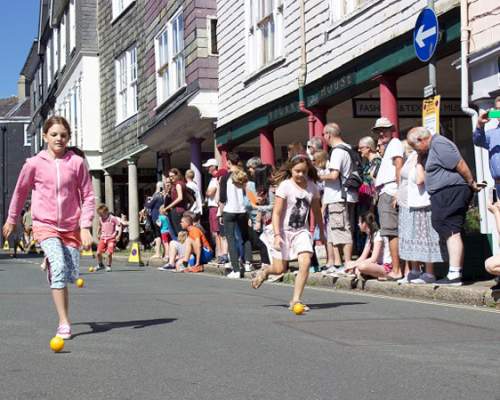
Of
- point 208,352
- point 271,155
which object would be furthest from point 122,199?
point 208,352

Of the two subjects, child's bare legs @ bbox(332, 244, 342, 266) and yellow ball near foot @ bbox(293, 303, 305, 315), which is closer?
yellow ball near foot @ bbox(293, 303, 305, 315)

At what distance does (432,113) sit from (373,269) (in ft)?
6.39

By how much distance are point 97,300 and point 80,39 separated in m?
23.3

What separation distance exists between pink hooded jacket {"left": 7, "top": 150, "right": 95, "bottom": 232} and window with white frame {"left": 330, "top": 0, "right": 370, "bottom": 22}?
28.4ft

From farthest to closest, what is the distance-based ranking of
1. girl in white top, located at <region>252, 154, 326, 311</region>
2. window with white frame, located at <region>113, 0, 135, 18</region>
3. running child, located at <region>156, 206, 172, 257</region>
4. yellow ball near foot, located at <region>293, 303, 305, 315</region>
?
window with white frame, located at <region>113, 0, 135, 18</region>, running child, located at <region>156, 206, 172, 257</region>, girl in white top, located at <region>252, 154, 326, 311</region>, yellow ball near foot, located at <region>293, 303, 305, 315</region>

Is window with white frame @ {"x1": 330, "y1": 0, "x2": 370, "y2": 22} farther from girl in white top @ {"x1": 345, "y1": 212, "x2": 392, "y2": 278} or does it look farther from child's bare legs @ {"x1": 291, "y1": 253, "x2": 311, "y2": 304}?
child's bare legs @ {"x1": 291, "y1": 253, "x2": 311, "y2": 304}

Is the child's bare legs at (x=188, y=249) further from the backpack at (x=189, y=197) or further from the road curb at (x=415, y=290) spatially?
the road curb at (x=415, y=290)

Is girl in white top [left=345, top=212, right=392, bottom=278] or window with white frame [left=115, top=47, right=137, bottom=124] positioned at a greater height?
window with white frame [left=115, top=47, right=137, bottom=124]

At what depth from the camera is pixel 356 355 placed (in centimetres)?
628

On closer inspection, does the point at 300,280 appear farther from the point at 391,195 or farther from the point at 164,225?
the point at 164,225

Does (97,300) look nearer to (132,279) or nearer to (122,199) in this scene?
(132,279)

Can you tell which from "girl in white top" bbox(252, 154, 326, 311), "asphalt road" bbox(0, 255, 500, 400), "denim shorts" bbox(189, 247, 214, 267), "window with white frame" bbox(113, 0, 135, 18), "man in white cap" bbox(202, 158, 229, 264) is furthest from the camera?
"window with white frame" bbox(113, 0, 135, 18)

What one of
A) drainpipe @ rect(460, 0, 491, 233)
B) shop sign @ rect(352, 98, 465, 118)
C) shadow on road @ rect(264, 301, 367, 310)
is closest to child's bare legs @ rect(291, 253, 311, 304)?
shadow on road @ rect(264, 301, 367, 310)

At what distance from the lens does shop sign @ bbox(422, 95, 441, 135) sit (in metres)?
10.7
